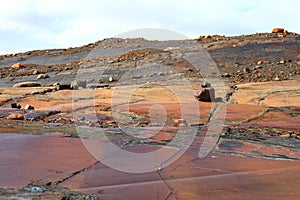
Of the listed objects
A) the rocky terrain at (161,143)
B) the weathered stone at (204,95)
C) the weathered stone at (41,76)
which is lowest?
the rocky terrain at (161,143)

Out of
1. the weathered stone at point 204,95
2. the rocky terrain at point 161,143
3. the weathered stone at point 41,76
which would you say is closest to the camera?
the rocky terrain at point 161,143

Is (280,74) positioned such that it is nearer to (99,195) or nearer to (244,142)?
A: (244,142)

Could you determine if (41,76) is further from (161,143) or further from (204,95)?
(161,143)

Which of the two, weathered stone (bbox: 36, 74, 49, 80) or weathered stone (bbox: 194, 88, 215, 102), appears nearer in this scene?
weathered stone (bbox: 194, 88, 215, 102)

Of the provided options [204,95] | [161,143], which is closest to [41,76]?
[204,95]

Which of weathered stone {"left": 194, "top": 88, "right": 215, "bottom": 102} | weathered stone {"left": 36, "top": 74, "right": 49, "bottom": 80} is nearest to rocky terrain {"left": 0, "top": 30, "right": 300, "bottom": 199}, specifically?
weathered stone {"left": 194, "top": 88, "right": 215, "bottom": 102}

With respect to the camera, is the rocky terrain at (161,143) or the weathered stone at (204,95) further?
the weathered stone at (204,95)

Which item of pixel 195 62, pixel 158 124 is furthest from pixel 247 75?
pixel 158 124

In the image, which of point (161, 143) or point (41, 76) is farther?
point (41, 76)

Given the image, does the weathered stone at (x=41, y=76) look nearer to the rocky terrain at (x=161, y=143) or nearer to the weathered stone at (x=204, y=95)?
the rocky terrain at (x=161, y=143)

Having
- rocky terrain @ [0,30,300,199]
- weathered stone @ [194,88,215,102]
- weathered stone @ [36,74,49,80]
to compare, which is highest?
weathered stone @ [36,74,49,80]

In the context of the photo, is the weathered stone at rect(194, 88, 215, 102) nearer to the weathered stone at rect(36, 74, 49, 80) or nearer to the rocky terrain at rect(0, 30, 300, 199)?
the rocky terrain at rect(0, 30, 300, 199)

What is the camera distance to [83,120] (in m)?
4.00

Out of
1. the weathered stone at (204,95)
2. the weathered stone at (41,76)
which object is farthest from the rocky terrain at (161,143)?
the weathered stone at (41,76)
